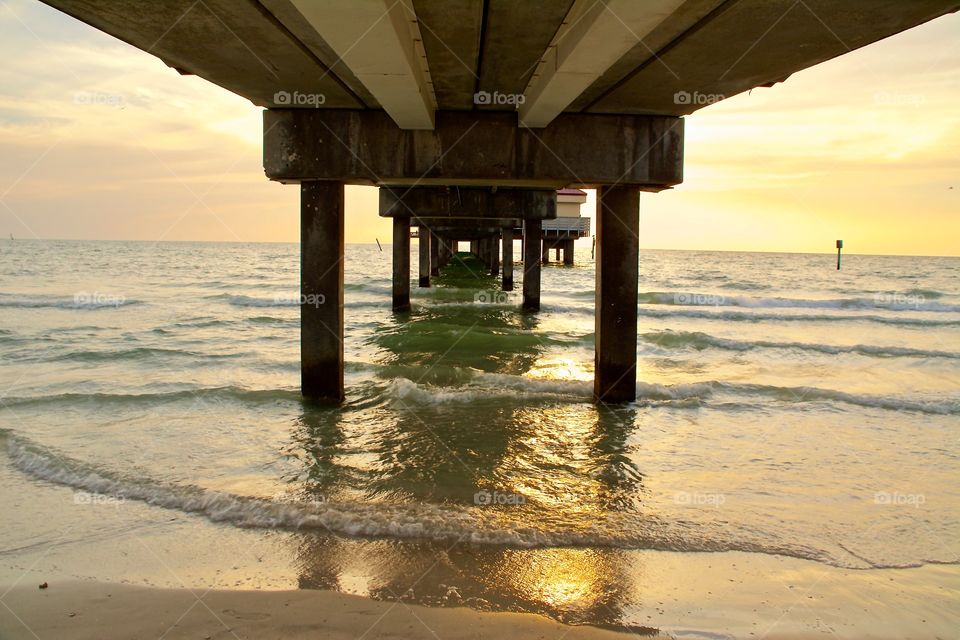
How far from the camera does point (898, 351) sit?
50.7ft

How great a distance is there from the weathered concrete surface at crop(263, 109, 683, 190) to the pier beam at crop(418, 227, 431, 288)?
2135 cm

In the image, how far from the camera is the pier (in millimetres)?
4270

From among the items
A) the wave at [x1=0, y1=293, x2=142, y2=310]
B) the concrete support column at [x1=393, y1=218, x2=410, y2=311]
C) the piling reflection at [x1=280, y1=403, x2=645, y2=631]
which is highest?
the concrete support column at [x1=393, y1=218, x2=410, y2=311]

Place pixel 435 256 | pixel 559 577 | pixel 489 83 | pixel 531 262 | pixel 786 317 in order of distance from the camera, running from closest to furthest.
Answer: pixel 559 577 → pixel 489 83 → pixel 531 262 → pixel 786 317 → pixel 435 256

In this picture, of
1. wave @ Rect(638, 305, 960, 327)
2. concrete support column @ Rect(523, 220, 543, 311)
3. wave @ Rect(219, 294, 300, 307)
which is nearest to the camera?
concrete support column @ Rect(523, 220, 543, 311)

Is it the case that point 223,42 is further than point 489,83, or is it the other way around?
point 489,83

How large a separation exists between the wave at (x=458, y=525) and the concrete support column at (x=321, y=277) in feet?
9.61

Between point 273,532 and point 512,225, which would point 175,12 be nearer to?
point 273,532

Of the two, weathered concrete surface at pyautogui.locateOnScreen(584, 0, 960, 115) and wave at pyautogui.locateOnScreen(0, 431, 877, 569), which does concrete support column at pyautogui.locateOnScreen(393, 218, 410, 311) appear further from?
wave at pyautogui.locateOnScreen(0, 431, 877, 569)

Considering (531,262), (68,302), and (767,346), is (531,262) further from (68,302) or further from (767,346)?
(68,302)

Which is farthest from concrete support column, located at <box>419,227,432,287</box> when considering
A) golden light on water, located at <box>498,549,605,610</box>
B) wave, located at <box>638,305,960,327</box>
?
golden light on water, located at <box>498,549,605,610</box>

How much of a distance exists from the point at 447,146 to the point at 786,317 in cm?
1925

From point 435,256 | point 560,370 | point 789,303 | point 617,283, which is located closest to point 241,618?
point 617,283

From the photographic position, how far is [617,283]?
834 cm
